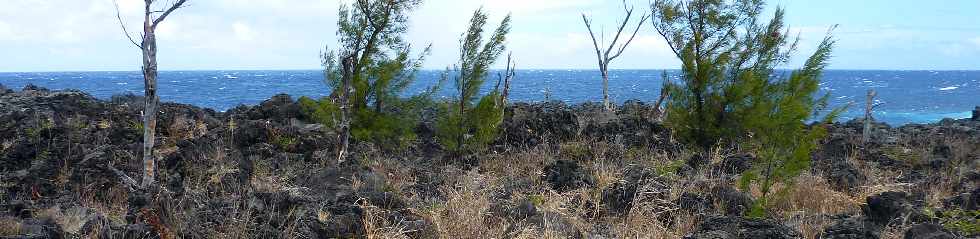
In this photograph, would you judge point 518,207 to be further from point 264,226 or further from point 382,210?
point 264,226

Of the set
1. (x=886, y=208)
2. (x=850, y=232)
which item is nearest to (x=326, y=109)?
(x=886, y=208)

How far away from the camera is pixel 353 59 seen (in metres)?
11.1

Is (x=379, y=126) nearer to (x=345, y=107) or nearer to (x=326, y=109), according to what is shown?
(x=326, y=109)

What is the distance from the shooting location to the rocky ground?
234 inches

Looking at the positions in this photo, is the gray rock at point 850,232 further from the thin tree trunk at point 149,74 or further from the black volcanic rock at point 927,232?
the thin tree trunk at point 149,74

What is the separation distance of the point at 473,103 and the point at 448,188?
4935 millimetres

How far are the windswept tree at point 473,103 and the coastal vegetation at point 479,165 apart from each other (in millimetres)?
35

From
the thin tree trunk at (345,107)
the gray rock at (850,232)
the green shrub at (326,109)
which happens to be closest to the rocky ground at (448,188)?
the gray rock at (850,232)

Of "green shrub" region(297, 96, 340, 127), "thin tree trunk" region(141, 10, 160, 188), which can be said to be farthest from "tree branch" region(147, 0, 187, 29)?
"green shrub" region(297, 96, 340, 127)

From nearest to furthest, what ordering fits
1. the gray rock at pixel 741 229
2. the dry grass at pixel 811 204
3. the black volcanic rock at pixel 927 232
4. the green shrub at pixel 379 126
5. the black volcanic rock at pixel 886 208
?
1. the gray rock at pixel 741 229
2. the black volcanic rock at pixel 927 232
3. the black volcanic rock at pixel 886 208
4. the dry grass at pixel 811 204
5. the green shrub at pixel 379 126

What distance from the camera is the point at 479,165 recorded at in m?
11.2

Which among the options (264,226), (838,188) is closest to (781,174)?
(838,188)

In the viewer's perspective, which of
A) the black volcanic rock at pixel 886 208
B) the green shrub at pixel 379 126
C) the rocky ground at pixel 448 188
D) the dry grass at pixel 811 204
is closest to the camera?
the rocky ground at pixel 448 188

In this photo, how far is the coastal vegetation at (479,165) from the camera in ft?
20.4
